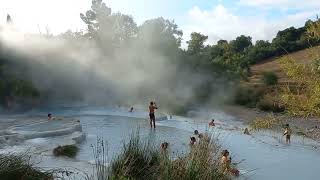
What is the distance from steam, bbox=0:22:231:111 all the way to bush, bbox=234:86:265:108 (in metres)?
2.58

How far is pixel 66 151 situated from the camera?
16047 mm

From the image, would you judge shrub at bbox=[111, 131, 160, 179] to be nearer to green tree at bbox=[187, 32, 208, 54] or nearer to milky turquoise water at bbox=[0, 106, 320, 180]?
milky turquoise water at bbox=[0, 106, 320, 180]

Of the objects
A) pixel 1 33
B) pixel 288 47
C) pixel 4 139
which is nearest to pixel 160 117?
pixel 4 139

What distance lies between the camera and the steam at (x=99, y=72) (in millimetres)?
43188

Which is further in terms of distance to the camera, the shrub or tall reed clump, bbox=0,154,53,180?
the shrub

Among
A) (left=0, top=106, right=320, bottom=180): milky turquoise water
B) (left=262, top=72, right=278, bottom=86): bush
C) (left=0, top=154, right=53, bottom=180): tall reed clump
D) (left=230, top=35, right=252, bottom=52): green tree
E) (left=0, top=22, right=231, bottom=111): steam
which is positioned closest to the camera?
(left=0, top=154, right=53, bottom=180): tall reed clump

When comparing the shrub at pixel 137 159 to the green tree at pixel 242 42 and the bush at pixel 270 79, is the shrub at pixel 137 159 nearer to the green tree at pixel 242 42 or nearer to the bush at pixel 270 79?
the bush at pixel 270 79

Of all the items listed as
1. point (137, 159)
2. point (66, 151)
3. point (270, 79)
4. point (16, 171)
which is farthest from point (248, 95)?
point (16, 171)

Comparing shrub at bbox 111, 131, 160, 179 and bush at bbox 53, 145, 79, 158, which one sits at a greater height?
shrub at bbox 111, 131, 160, 179

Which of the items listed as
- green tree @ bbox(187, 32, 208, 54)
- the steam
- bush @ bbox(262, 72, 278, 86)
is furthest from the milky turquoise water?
green tree @ bbox(187, 32, 208, 54)

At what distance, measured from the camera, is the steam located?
142 feet

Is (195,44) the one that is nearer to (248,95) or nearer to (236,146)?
(248,95)

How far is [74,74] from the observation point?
1810 inches

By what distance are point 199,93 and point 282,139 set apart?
27612 mm
